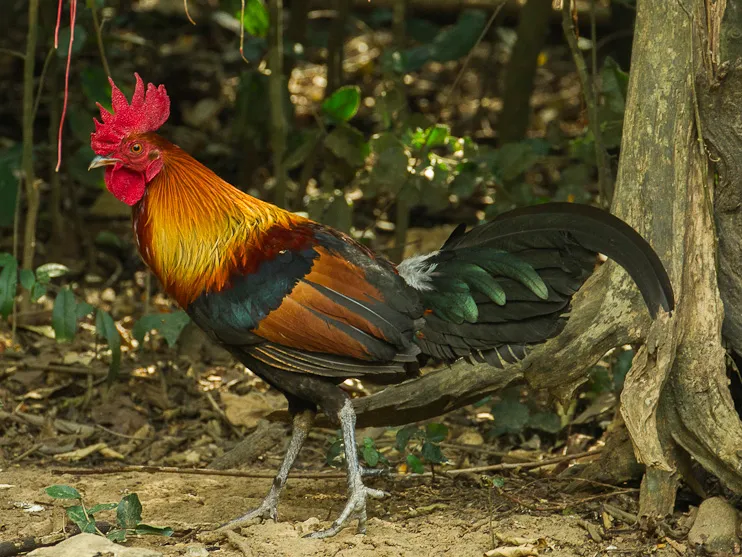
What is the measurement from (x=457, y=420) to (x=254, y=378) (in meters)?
1.45

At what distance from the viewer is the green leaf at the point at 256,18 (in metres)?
6.65

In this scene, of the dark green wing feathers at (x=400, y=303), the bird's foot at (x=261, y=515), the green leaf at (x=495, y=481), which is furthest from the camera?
the green leaf at (x=495, y=481)

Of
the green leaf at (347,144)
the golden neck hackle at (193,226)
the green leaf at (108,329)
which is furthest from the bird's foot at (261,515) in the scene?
the green leaf at (347,144)

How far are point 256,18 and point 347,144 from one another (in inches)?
42.0

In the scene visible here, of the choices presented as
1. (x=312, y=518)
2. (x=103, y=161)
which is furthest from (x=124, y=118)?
(x=312, y=518)

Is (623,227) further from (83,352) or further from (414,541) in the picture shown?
(83,352)

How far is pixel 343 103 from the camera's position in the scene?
6.57 metres

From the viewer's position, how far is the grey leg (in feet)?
14.8

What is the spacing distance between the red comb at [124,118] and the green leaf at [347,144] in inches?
85.1

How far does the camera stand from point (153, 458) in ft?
19.2

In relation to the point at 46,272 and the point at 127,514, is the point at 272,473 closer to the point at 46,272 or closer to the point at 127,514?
the point at 127,514

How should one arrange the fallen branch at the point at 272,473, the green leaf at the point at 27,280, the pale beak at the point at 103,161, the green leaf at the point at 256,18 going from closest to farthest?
1. the pale beak at the point at 103,161
2. the fallen branch at the point at 272,473
3. the green leaf at the point at 27,280
4. the green leaf at the point at 256,18

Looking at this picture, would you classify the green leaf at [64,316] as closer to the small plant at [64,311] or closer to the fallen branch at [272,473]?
the small plant at [64,311]

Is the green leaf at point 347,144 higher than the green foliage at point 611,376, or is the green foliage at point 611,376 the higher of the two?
the green leaf at point 347,144
